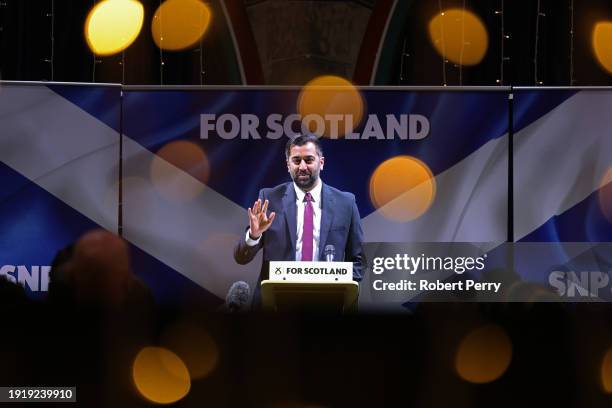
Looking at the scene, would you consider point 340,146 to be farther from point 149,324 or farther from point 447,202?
point 149,324

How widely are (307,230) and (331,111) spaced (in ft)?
2.28

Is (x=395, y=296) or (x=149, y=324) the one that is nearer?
(x=149, y=324)

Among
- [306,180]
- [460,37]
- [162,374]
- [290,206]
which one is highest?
[460,37]

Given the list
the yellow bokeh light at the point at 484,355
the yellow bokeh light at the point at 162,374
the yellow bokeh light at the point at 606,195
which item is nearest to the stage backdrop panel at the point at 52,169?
the yellow bokeh light at the point at 606,195

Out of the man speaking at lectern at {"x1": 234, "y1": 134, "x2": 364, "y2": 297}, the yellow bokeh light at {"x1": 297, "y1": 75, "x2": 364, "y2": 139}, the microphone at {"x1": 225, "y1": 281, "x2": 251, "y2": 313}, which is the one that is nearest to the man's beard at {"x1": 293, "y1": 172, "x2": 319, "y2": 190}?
the man speaking at lectern at {"x1": 234, "y1": 134, "x2": 364, "y2": 297}

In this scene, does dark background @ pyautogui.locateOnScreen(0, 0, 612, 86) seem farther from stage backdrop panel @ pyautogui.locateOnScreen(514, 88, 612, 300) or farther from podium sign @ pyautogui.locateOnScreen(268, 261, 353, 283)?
podium sign @ pyautogui.locateOnScreen(268, 261, 353, 283)

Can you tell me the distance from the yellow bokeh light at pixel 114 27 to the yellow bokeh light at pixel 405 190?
94.0 inches

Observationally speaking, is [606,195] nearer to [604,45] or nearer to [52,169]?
[604,45]

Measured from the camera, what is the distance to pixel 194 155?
4875 millimetres

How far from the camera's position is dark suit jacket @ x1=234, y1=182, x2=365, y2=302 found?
4824mm

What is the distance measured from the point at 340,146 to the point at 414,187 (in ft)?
1.59

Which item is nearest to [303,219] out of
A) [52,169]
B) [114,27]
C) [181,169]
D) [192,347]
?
[181,169]

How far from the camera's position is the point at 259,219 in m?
4.83

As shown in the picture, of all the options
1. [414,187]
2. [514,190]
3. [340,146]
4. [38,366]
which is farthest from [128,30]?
[38,366]
